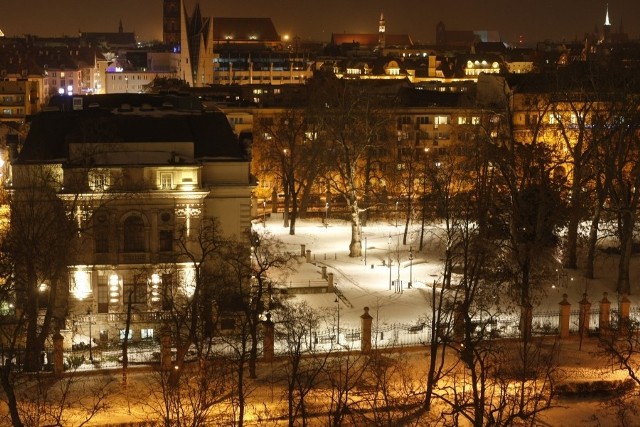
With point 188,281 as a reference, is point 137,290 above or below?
below

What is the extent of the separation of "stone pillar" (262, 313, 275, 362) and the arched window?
7596 millimetres

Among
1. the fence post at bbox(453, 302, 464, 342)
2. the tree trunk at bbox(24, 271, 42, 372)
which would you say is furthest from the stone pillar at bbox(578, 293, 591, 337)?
the tree trunk at bbox(24, 271, 42, 372)

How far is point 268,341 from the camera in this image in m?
27.9

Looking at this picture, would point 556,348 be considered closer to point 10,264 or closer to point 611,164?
point 611,164

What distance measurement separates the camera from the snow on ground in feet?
113

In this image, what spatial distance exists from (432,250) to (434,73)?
65.0 m

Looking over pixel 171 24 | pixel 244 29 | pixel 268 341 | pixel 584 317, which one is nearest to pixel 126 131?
pixel 268 341

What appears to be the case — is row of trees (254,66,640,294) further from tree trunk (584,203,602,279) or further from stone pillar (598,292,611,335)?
stone pillar (598,292,611,335)

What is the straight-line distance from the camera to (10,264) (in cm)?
2939

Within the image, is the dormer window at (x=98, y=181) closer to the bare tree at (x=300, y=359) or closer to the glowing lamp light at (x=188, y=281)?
the glowing lamp light at (x=188, y=281)

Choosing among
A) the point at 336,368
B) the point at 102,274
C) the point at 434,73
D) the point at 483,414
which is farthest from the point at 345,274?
the point at 434,73

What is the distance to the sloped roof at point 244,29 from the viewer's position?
14150 cm

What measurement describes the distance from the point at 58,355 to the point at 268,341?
5.17 m

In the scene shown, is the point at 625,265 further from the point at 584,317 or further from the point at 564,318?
the point at 564,318
